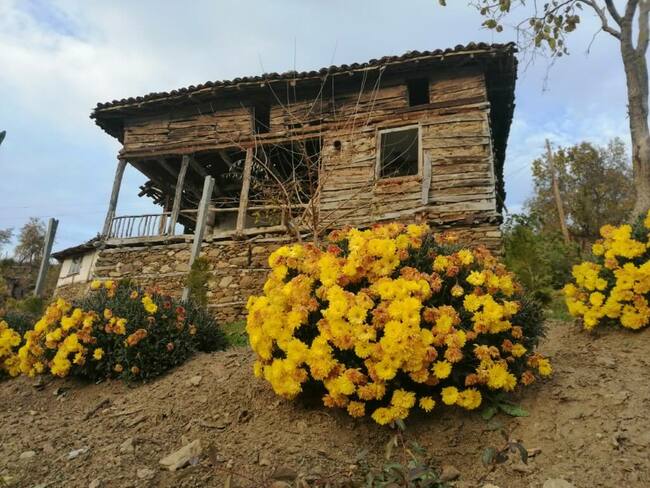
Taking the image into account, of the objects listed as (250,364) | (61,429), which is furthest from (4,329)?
(250,364)

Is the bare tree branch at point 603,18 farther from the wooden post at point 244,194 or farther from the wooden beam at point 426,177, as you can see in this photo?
the wooden post at point 244,194

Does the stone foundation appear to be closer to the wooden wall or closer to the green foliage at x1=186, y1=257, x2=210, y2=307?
the wooden wall

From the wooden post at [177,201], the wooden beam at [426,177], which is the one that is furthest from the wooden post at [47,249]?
the wooden beam at [426,177]

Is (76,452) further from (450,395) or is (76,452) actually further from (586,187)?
(586,187)

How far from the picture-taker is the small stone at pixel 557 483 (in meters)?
1.97

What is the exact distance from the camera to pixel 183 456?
2377 millimetres

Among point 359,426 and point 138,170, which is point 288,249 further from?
point 138,170

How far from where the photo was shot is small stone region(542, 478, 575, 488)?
1971 millimetres

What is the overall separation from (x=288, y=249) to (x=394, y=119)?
7.47 m

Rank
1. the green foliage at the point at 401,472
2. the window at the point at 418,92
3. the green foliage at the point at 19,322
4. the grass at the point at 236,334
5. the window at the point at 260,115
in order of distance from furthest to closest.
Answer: the window at the point at 260,115
the window at the point at 418,92
the grass at the point at 236,334
the green foliage at the point at 19,322
the green foliage at the point at 401,472

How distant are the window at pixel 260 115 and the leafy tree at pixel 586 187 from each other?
15151mm

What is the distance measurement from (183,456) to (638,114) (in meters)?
8.48

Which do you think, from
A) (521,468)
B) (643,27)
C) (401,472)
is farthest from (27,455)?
(643,27)

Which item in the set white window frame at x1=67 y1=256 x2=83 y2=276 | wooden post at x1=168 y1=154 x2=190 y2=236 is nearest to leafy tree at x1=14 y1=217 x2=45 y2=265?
white window frame at x1=67 y1=256 x2=83 y2=276
